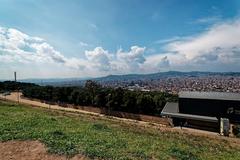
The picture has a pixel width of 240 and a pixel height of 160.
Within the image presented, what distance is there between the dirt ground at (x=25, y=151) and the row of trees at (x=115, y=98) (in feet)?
107

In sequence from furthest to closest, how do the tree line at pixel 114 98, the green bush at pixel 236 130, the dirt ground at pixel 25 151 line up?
the tree line at pixel 114 98
the green bush at pixel 236 130
the dirt ground at pixel 25 151

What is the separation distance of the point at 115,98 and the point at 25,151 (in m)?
37.9

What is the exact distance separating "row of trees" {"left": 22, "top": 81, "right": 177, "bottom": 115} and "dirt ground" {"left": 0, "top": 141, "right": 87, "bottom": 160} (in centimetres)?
3272

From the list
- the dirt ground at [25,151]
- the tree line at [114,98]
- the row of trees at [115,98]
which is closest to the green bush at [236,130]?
the tree line at [114,98]

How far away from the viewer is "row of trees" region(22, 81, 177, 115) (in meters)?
45.8

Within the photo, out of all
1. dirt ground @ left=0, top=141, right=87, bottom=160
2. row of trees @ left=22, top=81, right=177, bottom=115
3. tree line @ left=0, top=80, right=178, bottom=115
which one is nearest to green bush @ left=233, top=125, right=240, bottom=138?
tree line @ left=0, top=80, right=178, bottom=115

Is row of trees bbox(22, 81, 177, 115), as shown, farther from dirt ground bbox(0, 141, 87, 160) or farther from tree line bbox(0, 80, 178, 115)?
dirt ground bbox(0, 141, 87, 160)

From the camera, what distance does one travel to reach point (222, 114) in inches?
1366

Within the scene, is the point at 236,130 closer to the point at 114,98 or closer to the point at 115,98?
the point at 115,98

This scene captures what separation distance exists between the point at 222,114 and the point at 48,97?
148 feet

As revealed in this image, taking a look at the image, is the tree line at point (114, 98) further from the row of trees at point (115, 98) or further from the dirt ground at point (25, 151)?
the dirt ground at point (25, 151)

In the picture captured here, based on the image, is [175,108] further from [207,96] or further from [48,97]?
[48,97]

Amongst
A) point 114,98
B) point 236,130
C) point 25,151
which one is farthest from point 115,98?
point 25,151

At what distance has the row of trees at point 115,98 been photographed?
150 ft
